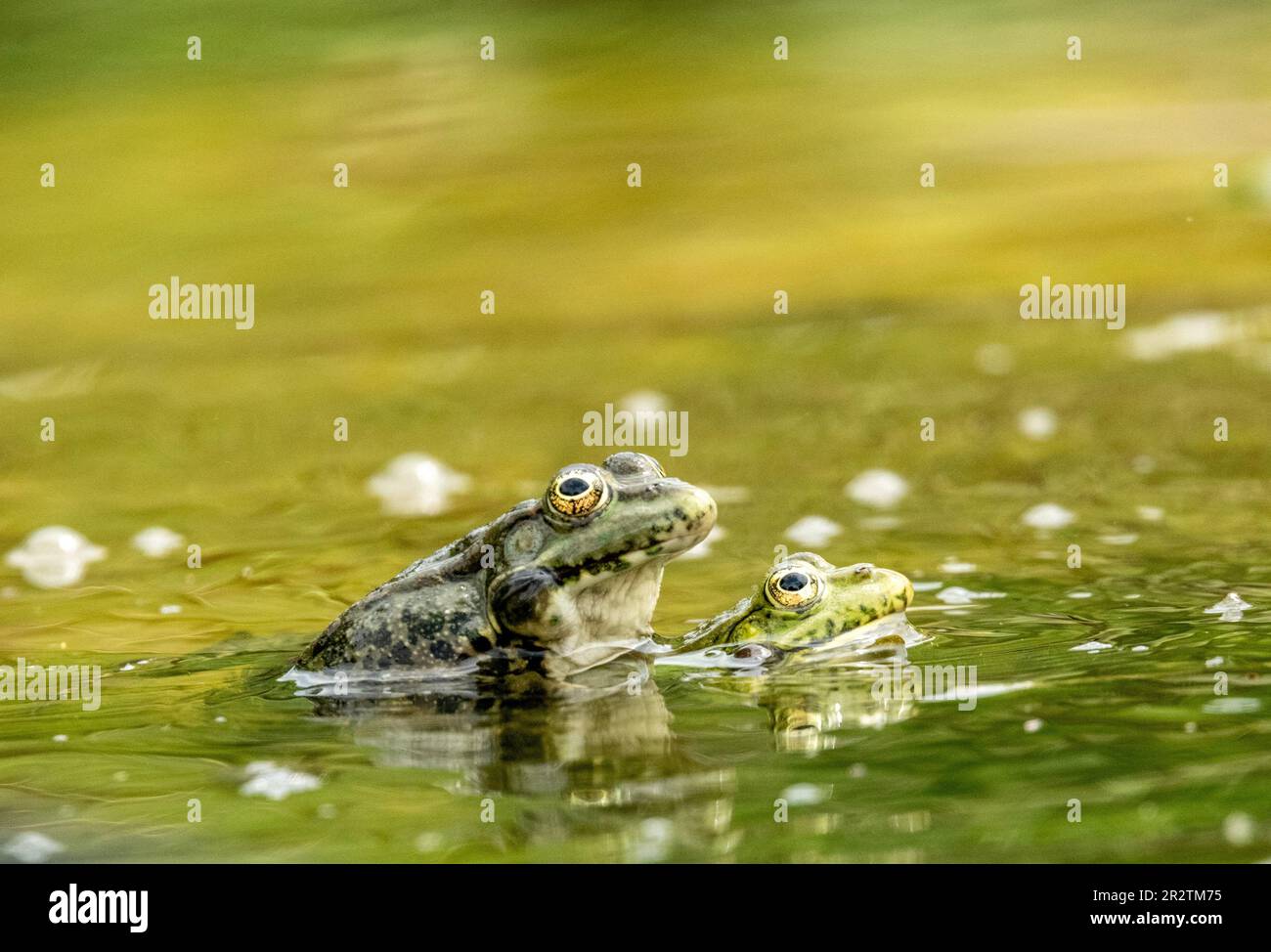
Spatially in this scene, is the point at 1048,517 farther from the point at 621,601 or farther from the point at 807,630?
the point at 621,601

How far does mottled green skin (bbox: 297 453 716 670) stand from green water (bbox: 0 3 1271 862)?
12.7 inches

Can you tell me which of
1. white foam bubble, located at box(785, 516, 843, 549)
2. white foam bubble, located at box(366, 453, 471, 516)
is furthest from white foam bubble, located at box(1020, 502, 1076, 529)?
white foam bubble, located at box(366, 453, 471, 516)

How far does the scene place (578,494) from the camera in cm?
528

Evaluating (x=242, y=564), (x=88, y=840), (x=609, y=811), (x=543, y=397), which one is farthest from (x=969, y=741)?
(x=543, y=397)

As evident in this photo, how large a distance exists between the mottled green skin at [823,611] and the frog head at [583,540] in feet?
1.19

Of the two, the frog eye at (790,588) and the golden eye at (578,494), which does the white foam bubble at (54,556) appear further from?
the frog eye at (790,588)

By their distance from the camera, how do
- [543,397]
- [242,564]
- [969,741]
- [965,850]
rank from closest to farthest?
[965,850] < [969,741] < [242,564] < [543,397]

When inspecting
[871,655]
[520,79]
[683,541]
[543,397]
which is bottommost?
[871,655]

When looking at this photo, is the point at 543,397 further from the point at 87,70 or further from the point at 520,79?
the point at 87,70

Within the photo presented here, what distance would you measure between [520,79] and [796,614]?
11.4m

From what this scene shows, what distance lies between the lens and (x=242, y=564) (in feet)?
23.6

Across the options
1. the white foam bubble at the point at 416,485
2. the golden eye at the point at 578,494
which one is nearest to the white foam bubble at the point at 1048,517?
the golden eye at the point at 578,494

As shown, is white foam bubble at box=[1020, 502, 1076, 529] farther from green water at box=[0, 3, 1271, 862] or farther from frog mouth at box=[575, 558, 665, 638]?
frog mouth at box=[575, 558, 665, 638]

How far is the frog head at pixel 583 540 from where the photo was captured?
522cm
